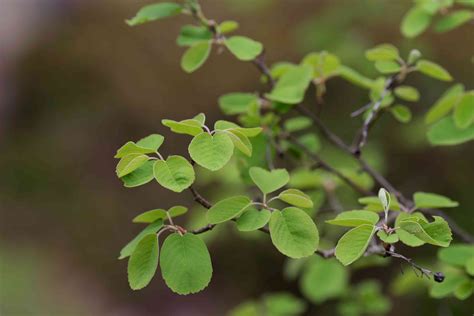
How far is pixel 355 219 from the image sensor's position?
966 millimetres

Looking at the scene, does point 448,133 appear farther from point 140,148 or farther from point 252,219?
point 140,148

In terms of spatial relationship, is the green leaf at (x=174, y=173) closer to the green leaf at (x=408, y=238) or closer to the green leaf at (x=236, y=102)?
the green leaf at (x=408, y=238)

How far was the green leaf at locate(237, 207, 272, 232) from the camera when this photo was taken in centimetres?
100

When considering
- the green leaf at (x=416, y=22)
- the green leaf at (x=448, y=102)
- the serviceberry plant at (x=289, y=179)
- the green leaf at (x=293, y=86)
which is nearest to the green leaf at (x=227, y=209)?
the serviceberry plant at (x=289, y=179)

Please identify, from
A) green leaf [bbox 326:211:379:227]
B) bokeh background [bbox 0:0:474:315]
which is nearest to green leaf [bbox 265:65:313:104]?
green leaf [bbox 326:211:379:227]

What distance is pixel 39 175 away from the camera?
3.95 metres

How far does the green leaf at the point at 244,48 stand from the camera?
1.38 metres

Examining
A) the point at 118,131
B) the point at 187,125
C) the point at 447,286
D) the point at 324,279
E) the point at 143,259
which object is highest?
the point at 187,125

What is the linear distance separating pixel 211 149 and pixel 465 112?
712 mm

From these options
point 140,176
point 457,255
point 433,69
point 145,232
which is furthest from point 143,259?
point 433,69

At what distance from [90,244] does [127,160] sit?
289 centimetres

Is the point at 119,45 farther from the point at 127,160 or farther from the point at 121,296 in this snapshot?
the point at 127,160

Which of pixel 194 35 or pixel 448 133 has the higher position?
pixel 194 35

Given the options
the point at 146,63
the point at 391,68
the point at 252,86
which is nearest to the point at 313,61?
the point at 391,68
